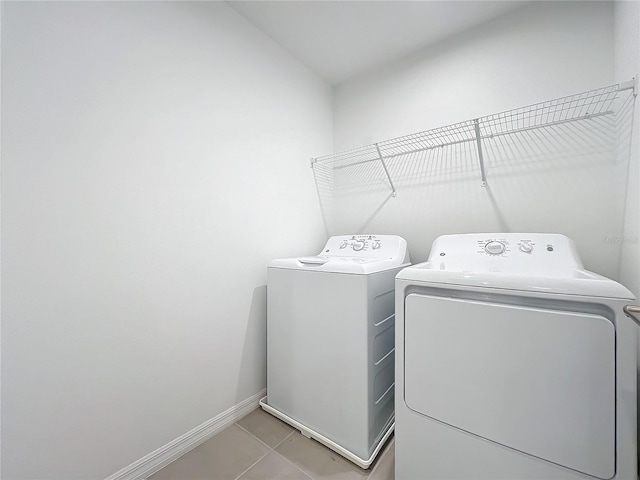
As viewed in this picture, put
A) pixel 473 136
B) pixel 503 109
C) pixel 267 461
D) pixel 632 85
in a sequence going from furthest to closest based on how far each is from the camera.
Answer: pixel 473 136
pixel 503 109
pixel 267 461
pixel 632 85

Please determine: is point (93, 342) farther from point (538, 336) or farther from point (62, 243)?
point (538, 336)

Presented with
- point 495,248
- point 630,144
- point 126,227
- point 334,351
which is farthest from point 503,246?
point 126,227

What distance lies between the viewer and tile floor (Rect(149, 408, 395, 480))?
1.18 metres

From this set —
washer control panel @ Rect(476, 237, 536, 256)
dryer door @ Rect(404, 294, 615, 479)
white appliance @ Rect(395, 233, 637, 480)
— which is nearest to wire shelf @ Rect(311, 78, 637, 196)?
washer control panel @ Rect(476, 237, 536, 256)

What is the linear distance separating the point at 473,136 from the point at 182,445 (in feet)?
8.46

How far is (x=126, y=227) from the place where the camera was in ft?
3.72

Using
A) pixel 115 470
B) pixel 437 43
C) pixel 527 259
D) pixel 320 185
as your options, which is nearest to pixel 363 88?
pixel 437 43

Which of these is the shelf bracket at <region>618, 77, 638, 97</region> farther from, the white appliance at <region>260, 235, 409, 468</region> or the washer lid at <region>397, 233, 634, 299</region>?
the white appliance at <region>260, 235, 409, 468</region>

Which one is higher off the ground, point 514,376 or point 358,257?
point 358,257

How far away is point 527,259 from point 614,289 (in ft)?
1.79

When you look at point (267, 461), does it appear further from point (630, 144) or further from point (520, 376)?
point (630, 144)

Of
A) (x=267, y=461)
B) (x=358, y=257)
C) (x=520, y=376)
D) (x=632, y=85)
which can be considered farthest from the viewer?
(x=358, y=257)

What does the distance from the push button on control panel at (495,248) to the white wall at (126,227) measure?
140cm

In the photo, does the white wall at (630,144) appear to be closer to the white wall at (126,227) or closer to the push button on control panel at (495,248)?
the push button on control panel at (495,248)
